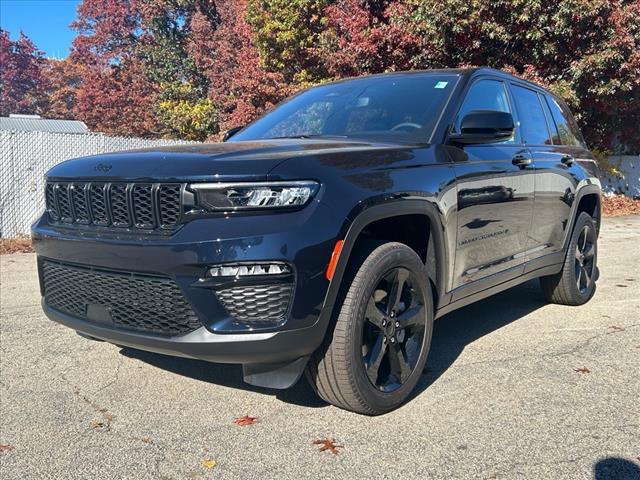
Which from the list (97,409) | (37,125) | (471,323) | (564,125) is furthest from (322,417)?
(37,125)

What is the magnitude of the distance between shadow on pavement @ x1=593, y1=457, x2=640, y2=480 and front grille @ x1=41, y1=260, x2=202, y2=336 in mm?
1888

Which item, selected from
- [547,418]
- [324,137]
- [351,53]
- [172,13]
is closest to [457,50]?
[351,53]

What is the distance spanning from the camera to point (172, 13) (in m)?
30.1

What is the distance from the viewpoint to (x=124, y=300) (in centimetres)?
286

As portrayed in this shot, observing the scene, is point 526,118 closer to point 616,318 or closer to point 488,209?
point 488,209

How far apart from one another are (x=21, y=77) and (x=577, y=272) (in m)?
57.1

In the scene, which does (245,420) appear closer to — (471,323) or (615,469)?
(615,469)

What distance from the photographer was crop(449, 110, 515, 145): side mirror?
3545 millimetres


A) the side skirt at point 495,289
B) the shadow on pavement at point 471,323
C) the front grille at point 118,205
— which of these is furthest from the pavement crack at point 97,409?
the side skirt at point 495,289

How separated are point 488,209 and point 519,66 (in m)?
11.4

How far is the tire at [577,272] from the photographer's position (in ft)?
17.5

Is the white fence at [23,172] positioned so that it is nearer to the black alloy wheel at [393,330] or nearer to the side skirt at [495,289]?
the side skirt at [495,289]

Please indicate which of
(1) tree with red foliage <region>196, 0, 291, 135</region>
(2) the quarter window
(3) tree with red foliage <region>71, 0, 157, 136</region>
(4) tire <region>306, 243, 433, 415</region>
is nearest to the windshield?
(2) the quarter window

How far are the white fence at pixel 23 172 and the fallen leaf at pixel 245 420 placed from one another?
8395 millimetres
